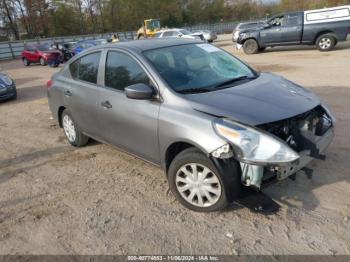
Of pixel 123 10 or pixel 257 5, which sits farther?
pixel 257 5

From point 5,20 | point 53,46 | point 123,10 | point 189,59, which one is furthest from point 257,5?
point 189,59

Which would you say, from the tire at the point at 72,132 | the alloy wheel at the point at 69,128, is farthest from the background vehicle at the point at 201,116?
the alloy wheel at the point at 69,128

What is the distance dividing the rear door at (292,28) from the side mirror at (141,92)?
49.0ft

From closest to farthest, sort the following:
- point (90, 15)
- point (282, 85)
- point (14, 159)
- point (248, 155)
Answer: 1. point (248, 155)
2. point (282, 85)
3. point (14, 159)
4. point (90, 15)

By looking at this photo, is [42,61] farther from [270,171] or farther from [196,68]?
[270,171]

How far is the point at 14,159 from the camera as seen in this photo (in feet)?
17.8

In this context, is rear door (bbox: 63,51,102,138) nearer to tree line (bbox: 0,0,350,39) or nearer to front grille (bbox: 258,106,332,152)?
front grille (bbox: 258,106,332,152)

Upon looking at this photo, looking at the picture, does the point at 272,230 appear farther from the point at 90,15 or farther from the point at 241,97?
the point at 90,15

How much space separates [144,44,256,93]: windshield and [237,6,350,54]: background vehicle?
43.9 feet

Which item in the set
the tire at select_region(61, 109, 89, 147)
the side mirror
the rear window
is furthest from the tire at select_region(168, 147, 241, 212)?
the tire at select_region(61, 109, 89, 147)

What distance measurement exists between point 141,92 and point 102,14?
57.3 m

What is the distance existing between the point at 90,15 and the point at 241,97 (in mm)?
56544

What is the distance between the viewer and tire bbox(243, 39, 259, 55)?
18188mm

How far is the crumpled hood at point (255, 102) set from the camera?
10.4 feet
